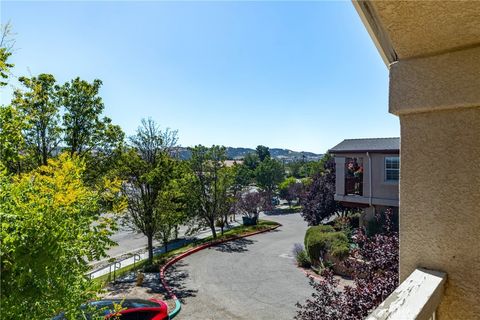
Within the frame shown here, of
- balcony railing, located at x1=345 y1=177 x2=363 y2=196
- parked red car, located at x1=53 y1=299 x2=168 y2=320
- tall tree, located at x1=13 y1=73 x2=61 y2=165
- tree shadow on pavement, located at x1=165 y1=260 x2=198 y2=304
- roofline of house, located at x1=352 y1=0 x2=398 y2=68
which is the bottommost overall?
tree shadow on pavement, located at x1=165 y1=260 x2=198 y2=304

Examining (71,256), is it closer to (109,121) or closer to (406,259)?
(406,259)

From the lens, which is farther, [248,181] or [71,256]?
[248,181]

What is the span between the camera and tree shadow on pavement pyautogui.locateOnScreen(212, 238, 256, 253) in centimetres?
1992

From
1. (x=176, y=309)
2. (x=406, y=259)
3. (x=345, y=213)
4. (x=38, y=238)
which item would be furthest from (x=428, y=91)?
(x=345, y=213)

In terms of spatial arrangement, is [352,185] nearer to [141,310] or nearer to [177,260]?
[177,260]

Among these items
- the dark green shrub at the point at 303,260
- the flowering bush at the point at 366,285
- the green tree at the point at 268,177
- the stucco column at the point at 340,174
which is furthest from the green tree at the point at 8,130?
the green tree at the point at 268,177

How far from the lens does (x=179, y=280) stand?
14633 mm

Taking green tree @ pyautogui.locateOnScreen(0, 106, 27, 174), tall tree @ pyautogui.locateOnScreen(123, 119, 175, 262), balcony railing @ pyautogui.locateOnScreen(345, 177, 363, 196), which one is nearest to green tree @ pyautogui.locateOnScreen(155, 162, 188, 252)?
tall tree @ pyautogui.locateOnScreen(123, 119, 175, 262)

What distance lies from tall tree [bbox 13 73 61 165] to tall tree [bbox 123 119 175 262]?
13.6 feet

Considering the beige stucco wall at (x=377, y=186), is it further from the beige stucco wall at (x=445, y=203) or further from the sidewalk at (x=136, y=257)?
the beige stucco wall at (x=445, y=203)

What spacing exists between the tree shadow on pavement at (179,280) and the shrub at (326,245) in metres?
A: 6.16

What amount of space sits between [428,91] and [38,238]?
4.57 meters

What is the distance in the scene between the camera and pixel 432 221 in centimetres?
169

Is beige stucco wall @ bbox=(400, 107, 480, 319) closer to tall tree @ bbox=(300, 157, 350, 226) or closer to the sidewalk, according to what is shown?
the sidewalk
